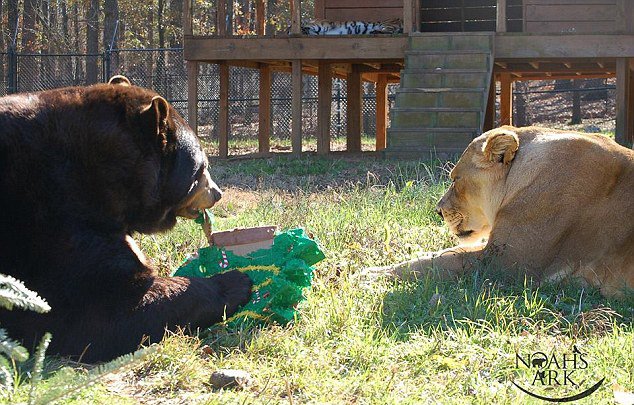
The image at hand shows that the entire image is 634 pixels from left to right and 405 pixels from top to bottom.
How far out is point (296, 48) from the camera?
15438 millimetres

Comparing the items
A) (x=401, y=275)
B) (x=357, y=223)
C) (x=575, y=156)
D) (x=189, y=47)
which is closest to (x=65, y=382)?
(x=401, y=275)

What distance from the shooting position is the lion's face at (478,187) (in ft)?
20.7

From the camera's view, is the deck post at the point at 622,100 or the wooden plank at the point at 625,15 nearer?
the deck post at the point at 622,100

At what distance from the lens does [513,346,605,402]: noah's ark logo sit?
385 centimetres

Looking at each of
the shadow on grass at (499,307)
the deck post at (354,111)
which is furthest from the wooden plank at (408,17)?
the shadow on grass at (499,307)

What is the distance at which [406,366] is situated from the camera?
14.0ft

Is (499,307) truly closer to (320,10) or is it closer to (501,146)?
(501,146)

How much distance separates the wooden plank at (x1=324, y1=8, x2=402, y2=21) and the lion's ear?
1213 centimetres

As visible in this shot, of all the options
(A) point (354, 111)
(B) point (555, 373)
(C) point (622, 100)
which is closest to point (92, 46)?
(A) point (354, 111)

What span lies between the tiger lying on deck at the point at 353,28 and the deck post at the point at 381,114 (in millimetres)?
3460

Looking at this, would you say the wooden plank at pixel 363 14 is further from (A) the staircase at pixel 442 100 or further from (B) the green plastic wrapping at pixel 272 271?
(B) the green plastic wrapping at pixel 272 271

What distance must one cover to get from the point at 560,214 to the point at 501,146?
0.65 m

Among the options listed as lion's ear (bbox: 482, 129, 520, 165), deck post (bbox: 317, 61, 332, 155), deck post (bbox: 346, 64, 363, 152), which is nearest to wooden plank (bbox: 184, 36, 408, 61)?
deck post (bbox: 317, 61, 332, 155)

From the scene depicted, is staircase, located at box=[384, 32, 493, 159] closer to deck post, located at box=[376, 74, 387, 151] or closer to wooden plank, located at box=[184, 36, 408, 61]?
wooden plank, located at box=[184, 36, 408, 61]
